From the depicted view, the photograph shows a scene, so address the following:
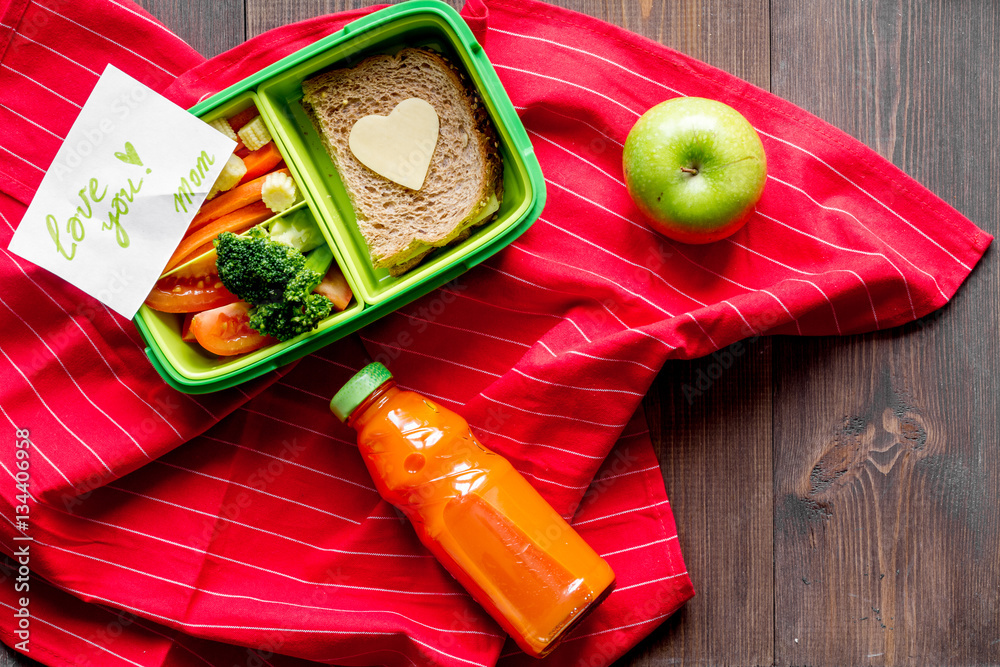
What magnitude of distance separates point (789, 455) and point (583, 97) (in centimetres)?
78

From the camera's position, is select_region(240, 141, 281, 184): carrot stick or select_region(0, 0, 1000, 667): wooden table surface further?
select_region(0, 0, 1000, 667): wooden table surface

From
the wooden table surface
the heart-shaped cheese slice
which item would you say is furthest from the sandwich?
the wooden table surface

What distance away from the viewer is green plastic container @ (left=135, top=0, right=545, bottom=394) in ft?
3.43

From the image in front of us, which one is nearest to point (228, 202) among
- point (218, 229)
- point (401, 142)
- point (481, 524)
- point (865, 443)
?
point (218, 229)

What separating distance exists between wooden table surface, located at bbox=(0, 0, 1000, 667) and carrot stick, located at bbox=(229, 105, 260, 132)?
0.84 m

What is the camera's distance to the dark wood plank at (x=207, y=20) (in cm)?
119

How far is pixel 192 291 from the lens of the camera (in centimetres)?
106

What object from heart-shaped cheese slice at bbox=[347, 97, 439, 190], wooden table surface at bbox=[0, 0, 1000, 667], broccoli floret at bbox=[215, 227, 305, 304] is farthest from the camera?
wooden table surface at bbox=[0, 0, 1000, 667]

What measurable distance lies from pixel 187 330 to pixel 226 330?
81mm

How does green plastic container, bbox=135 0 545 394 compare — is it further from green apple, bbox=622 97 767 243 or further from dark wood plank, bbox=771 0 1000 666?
dark wood plank, bbox=771 0 1000 666

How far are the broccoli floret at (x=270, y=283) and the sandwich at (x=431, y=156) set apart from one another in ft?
0.47

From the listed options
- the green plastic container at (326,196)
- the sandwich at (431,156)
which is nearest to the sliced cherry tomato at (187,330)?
the green plastic container at (326,196)

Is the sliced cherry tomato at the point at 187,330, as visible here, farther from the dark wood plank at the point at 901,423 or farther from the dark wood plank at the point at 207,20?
the dark wood plank at the point at 901,423

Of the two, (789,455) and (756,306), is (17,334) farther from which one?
(789,455)
